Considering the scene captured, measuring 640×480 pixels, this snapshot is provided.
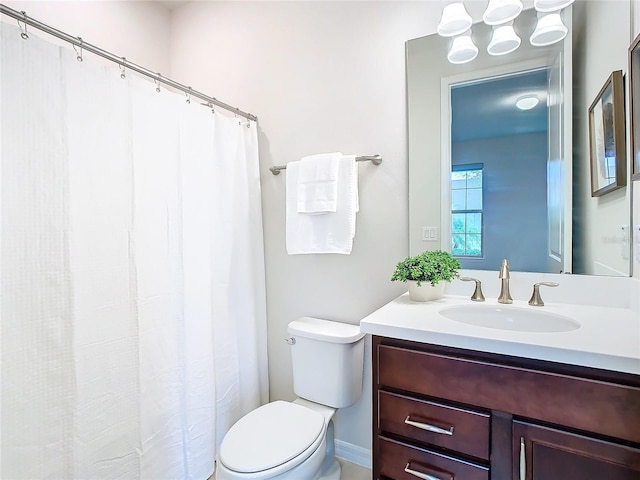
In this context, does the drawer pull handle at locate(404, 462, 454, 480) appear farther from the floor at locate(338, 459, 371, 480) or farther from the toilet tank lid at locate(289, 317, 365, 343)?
the floor at locate(338, 459, 371, 480)

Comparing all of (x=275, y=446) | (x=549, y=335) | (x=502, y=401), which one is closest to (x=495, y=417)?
(x=502, y=401)

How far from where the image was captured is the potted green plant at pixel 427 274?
1426 millimetres

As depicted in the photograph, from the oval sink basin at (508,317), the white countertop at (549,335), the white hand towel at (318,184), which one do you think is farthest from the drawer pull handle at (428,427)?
the white hand towel at (318,184)

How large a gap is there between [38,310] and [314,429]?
108 cm

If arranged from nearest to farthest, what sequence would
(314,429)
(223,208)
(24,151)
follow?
(24,151) < (314,429) < (223,208)

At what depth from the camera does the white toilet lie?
4.07 ft

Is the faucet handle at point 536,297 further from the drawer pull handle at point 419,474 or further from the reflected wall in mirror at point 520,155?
the drawer pull handle at point 419,474

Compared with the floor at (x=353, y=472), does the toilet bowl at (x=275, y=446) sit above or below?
above

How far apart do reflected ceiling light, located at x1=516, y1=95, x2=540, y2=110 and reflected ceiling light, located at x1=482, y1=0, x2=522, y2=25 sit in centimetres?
31

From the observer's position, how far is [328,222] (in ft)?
5.62

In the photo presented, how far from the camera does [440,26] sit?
4.87 feet

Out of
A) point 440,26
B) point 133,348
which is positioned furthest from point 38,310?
point 440,26

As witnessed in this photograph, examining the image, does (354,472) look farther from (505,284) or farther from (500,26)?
(500,26)

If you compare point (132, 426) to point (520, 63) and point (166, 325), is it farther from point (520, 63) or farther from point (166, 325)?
point (520, 63)
